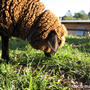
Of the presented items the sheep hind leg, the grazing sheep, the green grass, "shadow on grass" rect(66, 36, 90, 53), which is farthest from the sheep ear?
"shadow on grass" rect(66, 36, 90, 53)

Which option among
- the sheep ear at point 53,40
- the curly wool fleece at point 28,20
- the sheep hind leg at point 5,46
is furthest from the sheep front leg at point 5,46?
the sheep ear at point 53,40

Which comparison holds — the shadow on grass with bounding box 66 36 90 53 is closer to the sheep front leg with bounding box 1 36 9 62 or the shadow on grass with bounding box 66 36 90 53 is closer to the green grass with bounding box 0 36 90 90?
the green grass with bounding box 0 36 90 90

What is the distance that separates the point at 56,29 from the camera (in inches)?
95.5

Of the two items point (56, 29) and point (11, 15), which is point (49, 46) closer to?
point (56, 29)

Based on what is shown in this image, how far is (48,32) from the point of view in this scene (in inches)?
94.7

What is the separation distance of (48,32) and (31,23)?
1.36ft

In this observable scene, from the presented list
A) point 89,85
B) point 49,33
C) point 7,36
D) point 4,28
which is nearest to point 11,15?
point 4,28

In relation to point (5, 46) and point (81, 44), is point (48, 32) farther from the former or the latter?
point (81, 44)

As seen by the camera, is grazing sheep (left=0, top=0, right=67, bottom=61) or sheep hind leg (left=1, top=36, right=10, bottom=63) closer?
grazing sheep (left=0, top=0, right=67, bottom=61)

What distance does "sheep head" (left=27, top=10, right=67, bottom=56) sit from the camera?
2.38 metres

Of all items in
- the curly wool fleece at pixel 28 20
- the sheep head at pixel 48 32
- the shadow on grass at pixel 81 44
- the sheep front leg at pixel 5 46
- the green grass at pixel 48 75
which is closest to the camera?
the green grass at pixel 48 75

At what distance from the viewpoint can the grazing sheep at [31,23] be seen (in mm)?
2246

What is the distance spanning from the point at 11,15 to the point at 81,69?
179cm

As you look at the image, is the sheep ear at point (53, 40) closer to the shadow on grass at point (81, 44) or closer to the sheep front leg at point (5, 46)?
the sheep front leg at point (5, 46)
